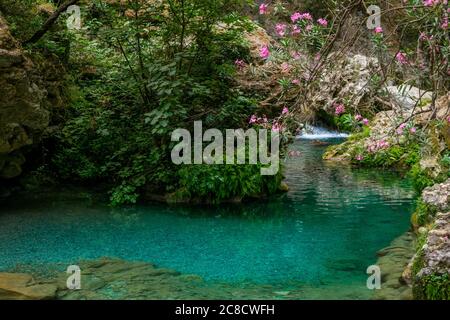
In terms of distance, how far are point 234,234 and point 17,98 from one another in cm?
463

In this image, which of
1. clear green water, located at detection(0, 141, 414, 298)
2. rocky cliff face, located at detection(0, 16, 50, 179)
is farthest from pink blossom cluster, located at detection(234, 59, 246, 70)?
rocky cliff face, located at detection(0, 16, 50, 179)

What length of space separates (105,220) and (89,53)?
504cm

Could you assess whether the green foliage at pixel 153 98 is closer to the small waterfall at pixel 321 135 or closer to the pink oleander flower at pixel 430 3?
the pink oleander flower at pixel 430 3

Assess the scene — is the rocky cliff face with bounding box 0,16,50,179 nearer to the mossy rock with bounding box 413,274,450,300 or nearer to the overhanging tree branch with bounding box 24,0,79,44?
the overhanging tree branch with bounding box 24,0,79,44

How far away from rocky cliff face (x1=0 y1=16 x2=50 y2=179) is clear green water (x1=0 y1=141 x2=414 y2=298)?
1564 mm

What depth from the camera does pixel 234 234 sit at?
9172mm

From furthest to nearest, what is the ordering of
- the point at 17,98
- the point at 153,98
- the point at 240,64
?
the point at 240,64 < the point at 153,98 < the point at 17,98

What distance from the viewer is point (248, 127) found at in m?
12.2

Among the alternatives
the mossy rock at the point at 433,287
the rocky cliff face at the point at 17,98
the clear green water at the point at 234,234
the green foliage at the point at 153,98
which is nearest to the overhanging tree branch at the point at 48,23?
the green foliage at the point at 153,98

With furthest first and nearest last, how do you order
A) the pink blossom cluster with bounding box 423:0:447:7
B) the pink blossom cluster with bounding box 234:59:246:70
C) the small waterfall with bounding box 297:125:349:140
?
the small waterfall with bounding box 297:125:349:140 → the pink blossom cluster with bounding box 234:59:246:70 → the pink blossom cluster with bounding box 423:0:447:7

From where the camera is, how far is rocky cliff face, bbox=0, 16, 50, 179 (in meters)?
9.16

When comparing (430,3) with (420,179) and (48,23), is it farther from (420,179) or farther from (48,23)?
(48,23)

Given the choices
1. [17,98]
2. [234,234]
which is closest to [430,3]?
[234,234]
